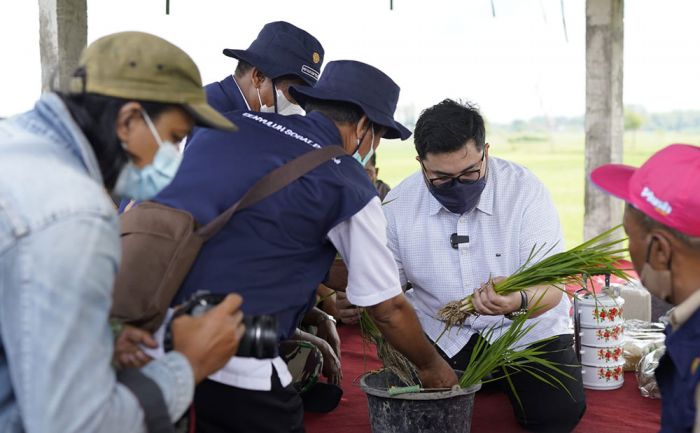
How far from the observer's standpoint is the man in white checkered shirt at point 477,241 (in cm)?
311

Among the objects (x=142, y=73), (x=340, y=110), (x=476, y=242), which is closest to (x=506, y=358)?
(x=476, y=242)

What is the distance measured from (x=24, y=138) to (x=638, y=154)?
50.3 feet

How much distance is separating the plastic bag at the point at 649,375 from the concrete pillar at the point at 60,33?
11.0 ft

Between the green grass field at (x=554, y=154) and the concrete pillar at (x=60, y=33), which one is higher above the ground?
the concrete pillar at (x=60, y=33)

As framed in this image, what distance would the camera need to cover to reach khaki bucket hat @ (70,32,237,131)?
57.7 inches

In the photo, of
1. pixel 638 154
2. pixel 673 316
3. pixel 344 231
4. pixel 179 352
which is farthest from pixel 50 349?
pixel 638 154

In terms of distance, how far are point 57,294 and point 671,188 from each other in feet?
4.14

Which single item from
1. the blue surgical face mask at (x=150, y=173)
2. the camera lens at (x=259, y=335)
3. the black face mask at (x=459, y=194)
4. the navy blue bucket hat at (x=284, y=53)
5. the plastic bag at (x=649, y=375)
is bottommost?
the plastic bag at (x=649, y=375)

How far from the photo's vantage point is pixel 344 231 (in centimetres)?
218

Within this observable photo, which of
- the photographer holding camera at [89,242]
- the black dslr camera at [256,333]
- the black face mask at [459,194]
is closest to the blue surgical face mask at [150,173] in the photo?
the photographer holding camera at [89,242]

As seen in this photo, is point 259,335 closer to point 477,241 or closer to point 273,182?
point 273,182

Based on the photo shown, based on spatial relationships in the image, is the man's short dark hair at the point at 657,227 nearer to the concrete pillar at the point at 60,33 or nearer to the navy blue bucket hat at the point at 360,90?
the navy blue bucket hat at the point at 360,90

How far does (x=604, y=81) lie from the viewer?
20.5 feet

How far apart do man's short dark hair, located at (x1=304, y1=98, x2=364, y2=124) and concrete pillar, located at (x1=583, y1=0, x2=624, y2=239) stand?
4.34m
